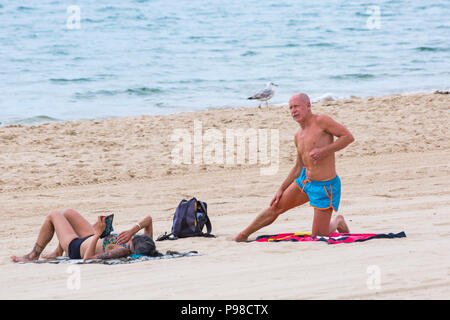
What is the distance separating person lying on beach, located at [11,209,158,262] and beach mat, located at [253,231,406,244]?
119 centimetres

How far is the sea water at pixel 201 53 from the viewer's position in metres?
19.3

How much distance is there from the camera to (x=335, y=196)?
6211 millimetres

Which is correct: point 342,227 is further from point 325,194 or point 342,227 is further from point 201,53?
point 201,53

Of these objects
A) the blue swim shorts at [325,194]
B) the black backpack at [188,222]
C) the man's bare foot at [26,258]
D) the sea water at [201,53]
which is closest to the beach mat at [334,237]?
the blue swim shorts at [325,194]

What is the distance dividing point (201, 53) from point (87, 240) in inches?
840

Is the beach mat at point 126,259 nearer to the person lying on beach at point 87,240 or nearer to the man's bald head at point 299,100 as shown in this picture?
the person lying on beach at point 87,240

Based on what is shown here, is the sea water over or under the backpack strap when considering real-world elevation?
over

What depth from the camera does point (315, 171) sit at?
6.21 m

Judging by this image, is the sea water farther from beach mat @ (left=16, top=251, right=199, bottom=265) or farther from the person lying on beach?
beach mat @ (left=16, top=251, right=199, bottom=265)

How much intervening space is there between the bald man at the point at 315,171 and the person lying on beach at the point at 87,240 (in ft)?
3.75

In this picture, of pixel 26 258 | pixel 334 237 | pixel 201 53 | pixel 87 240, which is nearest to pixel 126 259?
pixel 87 240

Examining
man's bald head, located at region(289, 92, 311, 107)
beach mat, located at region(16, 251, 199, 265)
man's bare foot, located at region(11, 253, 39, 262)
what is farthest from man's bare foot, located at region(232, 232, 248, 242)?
man's bare foot, located at region(11, 253, 39, 262)

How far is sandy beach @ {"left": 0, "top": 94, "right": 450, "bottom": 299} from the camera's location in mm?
4699

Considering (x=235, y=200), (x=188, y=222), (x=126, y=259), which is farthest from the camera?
(x=235, y=200)
